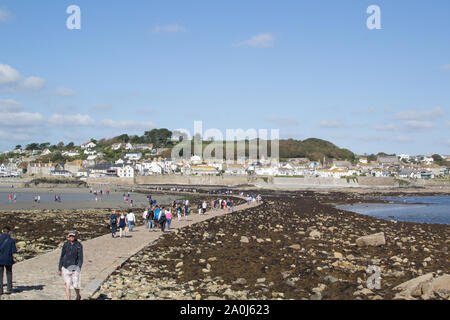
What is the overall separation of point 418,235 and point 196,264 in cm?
1456

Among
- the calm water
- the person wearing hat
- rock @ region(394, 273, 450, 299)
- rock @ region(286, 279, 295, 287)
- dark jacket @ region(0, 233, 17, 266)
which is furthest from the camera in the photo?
the calm water

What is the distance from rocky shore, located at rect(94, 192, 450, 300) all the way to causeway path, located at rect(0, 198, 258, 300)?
0.36 m

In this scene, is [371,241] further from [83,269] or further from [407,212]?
[407,212]

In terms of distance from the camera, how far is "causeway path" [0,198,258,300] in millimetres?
9227

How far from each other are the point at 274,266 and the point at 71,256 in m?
7.03

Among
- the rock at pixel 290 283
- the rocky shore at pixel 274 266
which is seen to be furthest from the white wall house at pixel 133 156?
the rock at pixel 290 283

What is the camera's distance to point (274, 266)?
13500 millimetres

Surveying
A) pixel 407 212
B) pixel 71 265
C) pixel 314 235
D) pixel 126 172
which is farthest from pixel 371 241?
pixel 126 172

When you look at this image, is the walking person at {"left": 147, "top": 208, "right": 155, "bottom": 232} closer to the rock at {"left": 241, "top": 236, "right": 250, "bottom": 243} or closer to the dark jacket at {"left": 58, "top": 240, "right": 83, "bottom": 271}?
the rock at {"left": 241, "top": 236, "right": 250, "bottom": 243}

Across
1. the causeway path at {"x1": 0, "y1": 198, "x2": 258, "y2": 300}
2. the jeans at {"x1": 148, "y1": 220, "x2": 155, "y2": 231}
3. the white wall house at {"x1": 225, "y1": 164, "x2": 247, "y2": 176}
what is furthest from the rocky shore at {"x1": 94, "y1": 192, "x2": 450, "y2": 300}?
the white wall house at {"x1": 225, "y1": 164, "x2": 247, "y2": 176}

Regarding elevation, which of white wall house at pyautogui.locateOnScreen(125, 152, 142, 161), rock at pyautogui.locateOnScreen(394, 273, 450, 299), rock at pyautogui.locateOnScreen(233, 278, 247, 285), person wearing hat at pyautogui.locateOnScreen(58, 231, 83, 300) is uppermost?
white wall house at pyautogui.locateOnScreen(125, 152, 142, 161)
